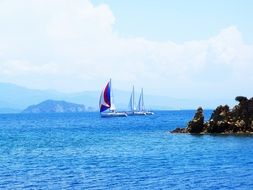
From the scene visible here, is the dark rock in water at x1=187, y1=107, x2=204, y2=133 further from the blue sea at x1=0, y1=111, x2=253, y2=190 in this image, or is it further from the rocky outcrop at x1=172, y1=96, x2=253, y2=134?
the blue sea at x1=0, y1=111, x2=253, y2=190

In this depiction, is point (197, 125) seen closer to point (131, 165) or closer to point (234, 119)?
point (234, 119)

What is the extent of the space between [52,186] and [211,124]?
6906cm

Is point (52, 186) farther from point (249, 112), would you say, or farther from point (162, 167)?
point (249, 112)

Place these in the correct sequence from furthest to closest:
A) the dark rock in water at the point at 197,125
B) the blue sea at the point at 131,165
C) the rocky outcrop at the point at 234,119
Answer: the dark rock in water at the point at 197,125 → the rocky outcrop at the point at 234,119 → the blue sea at the point at 131,165

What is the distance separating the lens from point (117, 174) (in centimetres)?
5794

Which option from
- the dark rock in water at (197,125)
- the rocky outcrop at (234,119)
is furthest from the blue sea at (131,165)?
the dark rock in water at (197,125)

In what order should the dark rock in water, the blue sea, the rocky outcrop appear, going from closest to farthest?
the blue sea
the rocky outcrop
the dark rock in water

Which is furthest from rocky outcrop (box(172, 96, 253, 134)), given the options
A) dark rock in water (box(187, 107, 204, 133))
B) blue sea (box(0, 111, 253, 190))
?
blue sea (box(0, 111, 253, 190))

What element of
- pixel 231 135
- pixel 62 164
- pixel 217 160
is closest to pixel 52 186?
pixel 62 164

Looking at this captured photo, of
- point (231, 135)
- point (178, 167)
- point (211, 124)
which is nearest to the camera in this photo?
point (178, 167)

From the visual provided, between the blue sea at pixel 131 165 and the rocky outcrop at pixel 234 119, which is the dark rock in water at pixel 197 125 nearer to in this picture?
the rocky outcrop at pixel 234 119

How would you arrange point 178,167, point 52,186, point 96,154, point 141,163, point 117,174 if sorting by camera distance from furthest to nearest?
point 96,154
point 141,163
point 178,167
point 117,174
point 52,186

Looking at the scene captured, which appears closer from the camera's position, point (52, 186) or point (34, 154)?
point (52, 186)

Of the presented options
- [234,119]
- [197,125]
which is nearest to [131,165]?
[234,119]
